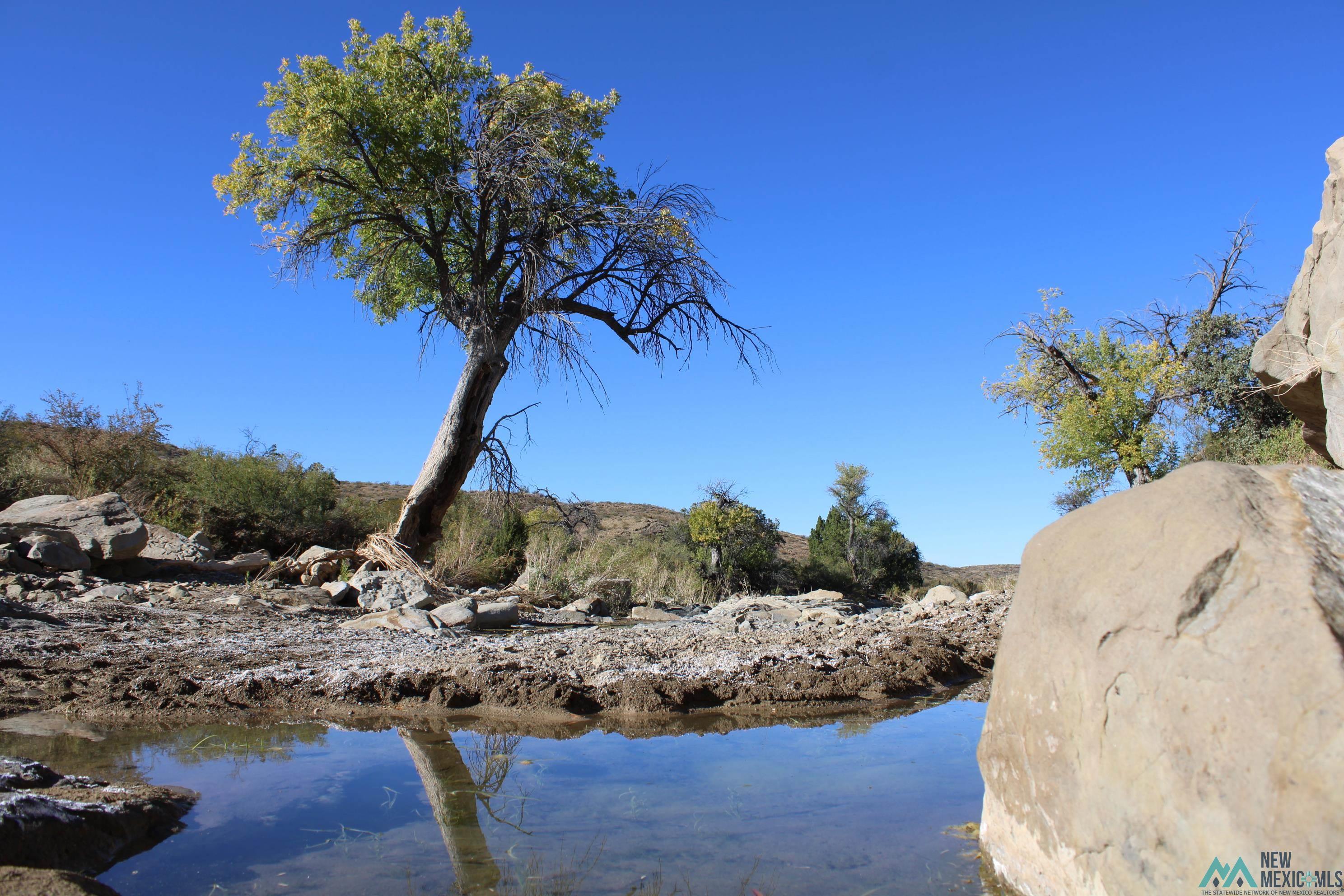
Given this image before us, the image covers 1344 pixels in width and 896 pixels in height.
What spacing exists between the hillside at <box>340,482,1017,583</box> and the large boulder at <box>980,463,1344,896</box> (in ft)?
94.3

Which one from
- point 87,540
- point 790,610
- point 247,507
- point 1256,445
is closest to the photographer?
point 87,540

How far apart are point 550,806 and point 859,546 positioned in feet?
89.1

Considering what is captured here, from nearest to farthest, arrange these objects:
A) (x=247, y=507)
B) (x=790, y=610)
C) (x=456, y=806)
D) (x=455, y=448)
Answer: (x=456, y=806) → (x=790, y=610) → (x=455, y=448) → (x=247, y=507)

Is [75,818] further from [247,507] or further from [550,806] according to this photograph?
[247,507]

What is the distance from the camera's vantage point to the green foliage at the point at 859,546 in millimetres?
28266

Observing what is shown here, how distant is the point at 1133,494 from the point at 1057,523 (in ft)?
1.04

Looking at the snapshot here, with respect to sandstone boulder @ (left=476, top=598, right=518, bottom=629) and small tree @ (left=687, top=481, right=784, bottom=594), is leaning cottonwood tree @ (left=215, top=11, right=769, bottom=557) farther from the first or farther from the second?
small tree @ (left=687, top=481, right=784, bottom=594)

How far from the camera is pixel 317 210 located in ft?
46.1

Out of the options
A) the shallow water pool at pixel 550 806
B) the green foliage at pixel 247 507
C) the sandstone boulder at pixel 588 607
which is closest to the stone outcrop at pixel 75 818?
the shallow water pool at pixel 550 806

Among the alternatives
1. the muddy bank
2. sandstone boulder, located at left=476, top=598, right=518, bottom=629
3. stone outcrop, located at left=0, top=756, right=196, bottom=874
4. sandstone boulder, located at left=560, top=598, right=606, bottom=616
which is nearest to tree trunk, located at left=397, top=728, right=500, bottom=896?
the muddy bank

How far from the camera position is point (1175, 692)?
6.59ft

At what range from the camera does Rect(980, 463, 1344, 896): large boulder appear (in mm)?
1782

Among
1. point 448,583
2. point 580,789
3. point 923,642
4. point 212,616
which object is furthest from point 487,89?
point 580,789

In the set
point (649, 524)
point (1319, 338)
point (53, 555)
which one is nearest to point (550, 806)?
point (1319, 338)
